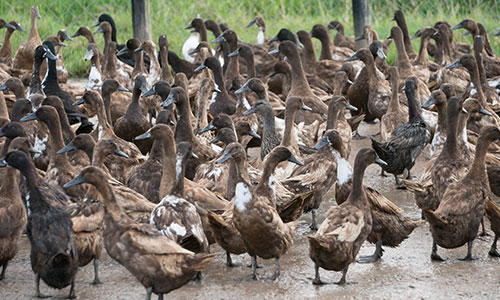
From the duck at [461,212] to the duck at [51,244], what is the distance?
2.69 m

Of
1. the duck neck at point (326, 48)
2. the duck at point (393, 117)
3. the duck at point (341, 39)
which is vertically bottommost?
the duck at point (341, 39)

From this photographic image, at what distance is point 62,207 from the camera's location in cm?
659

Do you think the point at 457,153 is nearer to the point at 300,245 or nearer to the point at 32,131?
the point at 300,245

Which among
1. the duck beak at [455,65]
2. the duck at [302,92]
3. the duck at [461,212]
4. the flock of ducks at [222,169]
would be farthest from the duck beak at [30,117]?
the duck beak at [455,65]

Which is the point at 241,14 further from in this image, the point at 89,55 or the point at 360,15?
the point at 89,55

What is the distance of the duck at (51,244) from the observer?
5.96 meters

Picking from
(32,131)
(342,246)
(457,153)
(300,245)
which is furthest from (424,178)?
(32,131)

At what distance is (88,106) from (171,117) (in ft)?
5.55

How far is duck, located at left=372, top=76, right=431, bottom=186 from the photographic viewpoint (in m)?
8.98

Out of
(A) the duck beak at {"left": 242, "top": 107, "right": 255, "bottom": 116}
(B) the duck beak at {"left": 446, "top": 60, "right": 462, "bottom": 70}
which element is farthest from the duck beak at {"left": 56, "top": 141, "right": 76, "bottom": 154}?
(B) the duck beak at {"left": 446, "top": 60, "right": 462, "bottom": 70}

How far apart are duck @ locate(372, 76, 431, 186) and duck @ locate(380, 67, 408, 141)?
1.41ft

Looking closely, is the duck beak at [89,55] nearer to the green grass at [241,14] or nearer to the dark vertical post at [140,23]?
the dark vertical post at [140,23]

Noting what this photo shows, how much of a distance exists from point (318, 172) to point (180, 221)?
2.06m

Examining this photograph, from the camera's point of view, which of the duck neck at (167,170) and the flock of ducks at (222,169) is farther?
the duck neck at (167,170)
